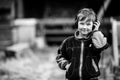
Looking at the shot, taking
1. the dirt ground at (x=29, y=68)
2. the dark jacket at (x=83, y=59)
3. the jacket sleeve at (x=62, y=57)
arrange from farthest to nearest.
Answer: the dirt ground at (x=29, y=68)
the jacket sleeve at (x=62, y=57)
the dark jacket at (x=83, y=59)

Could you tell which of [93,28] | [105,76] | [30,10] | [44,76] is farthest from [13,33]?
[93,28]

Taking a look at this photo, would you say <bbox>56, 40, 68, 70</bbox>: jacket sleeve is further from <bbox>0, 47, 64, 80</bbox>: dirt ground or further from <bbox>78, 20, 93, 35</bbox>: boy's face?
<bbox>0, 47, 64, 80</bbox>: dirt ground

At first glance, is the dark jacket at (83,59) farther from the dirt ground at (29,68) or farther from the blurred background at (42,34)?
the dirt ground at (29,68)

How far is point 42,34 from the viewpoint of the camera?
A: 1422 centimetres

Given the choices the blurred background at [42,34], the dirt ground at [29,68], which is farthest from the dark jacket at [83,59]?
the dirt ground at [29,68]

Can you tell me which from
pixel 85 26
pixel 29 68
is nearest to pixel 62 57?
pixel 85 26

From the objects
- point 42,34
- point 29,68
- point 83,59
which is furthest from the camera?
point 42,34

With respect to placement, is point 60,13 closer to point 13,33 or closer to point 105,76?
point 13,33

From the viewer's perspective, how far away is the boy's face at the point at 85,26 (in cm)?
359

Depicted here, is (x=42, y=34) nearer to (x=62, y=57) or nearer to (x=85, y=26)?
(x=62, y=57)

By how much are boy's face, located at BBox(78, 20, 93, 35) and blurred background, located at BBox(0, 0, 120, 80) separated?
7.37ft

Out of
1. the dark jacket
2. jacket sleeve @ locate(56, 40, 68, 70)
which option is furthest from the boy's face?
jacket sleeve @ locate(56, 40, 68, 70)

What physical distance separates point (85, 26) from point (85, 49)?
26cm

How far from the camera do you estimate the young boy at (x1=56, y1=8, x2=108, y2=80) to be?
11.6 feet
